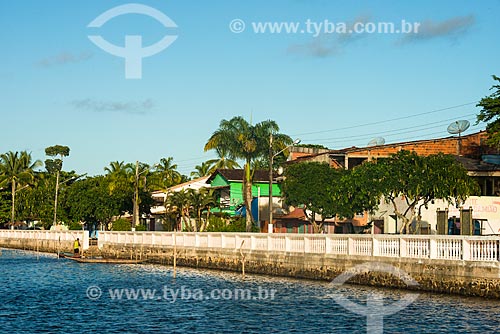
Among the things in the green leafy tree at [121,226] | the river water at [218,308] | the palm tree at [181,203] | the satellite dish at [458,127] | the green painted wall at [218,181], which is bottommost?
the river water at [218,308]

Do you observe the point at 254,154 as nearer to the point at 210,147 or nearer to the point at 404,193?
the point at 210,147

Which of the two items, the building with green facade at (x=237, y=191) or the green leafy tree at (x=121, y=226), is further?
the green leafy tree at (x=121, y=226)

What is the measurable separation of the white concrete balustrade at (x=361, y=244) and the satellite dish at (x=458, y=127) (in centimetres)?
2601

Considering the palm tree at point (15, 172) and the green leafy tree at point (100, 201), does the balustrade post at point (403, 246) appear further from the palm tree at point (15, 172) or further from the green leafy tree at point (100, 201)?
the palm tree at point (15, 172)

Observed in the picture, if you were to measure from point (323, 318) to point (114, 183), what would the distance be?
6646 centimetres

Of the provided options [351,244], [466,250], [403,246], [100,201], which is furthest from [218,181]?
[466,250]

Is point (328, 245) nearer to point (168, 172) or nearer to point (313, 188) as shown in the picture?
point (313, 188)

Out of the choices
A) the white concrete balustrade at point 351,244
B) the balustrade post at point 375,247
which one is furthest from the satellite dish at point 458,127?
the balustrade post at point 375,247

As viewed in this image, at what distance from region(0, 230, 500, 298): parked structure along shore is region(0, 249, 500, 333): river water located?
2.68ft

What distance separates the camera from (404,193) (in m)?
53.3

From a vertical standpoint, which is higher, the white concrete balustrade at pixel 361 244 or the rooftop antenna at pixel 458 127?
the rooftop antenna at pixel 458 127

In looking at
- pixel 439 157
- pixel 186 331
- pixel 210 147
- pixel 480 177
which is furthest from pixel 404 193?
pixel 210 147

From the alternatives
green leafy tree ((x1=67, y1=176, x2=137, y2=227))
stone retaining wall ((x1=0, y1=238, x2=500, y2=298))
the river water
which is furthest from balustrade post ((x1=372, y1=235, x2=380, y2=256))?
green leafy tree ((x1=67, y1=176, x2=137, y2=227))

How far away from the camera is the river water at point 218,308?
1139 inches
